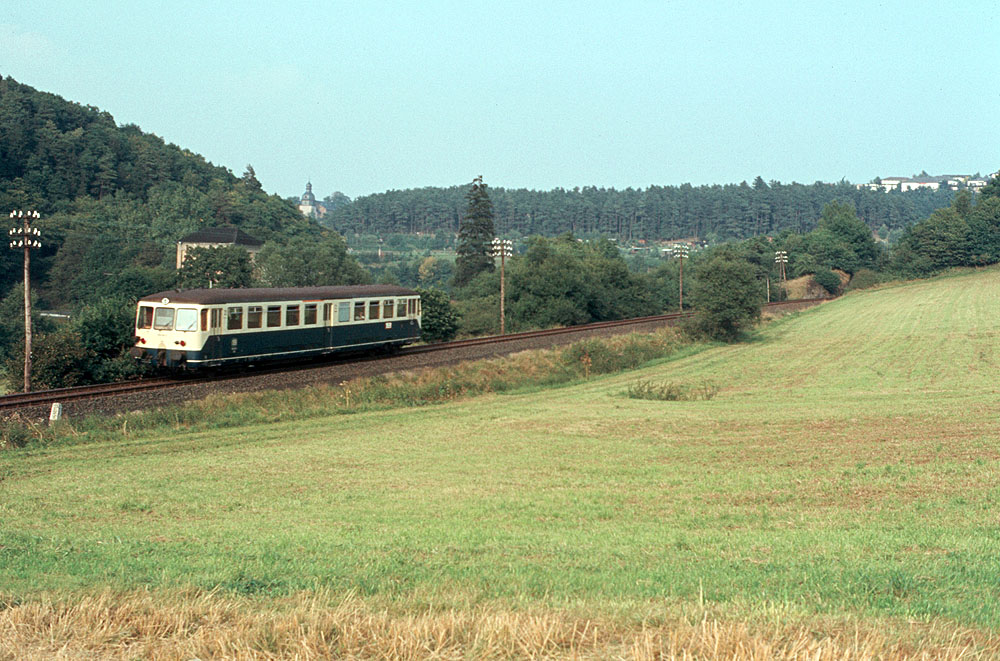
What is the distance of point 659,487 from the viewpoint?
47.3ft

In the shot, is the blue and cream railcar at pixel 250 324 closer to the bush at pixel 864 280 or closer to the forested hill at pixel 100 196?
the forested hill at pixel 100 196

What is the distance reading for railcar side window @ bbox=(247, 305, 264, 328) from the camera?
29734 mm

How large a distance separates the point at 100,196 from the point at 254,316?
346ft

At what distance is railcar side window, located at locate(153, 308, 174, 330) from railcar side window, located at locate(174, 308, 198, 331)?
0.35 m

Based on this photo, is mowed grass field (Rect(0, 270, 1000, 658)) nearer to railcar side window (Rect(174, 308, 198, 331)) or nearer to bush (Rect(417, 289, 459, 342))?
railcar side window (Rect(174, 308, 198, 331))

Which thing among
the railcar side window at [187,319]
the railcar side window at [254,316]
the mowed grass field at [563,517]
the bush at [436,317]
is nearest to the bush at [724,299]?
the bush at [436,317]

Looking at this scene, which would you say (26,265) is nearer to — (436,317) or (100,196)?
(436,317)

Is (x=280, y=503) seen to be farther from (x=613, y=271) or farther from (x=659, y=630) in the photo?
(x=613, y=271)

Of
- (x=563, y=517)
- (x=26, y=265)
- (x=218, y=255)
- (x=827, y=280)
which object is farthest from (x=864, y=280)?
(x=563, y=517)

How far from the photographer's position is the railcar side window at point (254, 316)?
1171 inches

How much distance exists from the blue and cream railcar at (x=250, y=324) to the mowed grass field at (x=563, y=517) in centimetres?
647

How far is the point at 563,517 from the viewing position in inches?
476

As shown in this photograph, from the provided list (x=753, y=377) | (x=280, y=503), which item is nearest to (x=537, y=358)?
(x=753, y=377)

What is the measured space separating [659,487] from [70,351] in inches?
963
